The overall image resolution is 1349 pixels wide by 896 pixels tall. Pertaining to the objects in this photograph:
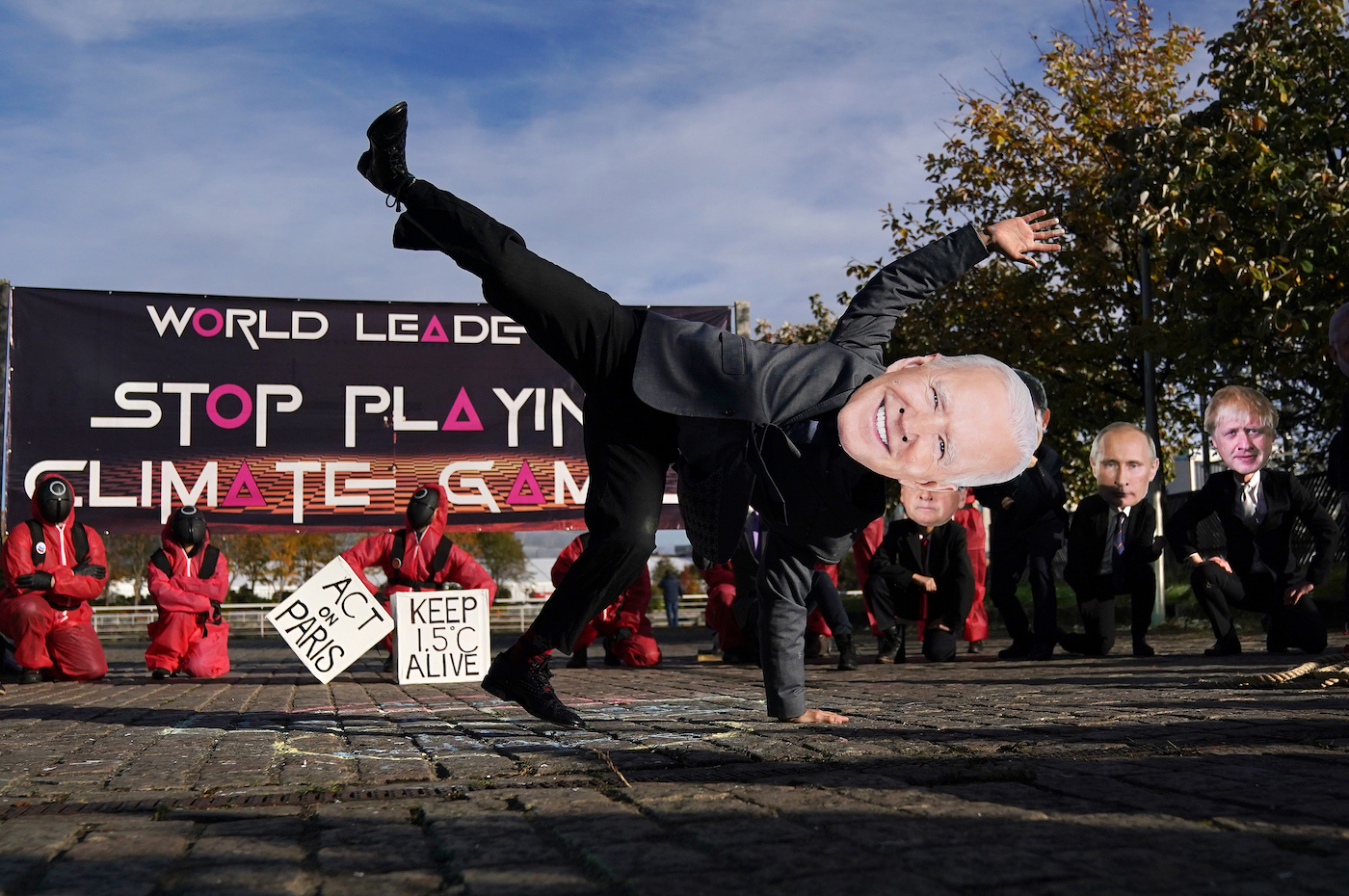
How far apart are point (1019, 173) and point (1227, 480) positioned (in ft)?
33.5

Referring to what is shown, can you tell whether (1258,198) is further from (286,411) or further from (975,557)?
(286,411)

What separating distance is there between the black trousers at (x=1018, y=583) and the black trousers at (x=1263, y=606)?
41.6 inches

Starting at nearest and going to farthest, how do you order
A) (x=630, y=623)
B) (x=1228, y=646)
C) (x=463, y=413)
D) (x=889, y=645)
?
(x=1228, y=646) → (x=889, y=645) → (x=630, y=623) → (x=463, y=413)

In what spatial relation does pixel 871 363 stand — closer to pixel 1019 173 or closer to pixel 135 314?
pixel 135 314

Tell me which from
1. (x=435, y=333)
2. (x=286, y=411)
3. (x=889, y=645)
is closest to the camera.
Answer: (x=889, y=645)

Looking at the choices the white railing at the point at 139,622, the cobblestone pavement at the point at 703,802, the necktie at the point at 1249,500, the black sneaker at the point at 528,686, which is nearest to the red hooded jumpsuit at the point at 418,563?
the cobblestone pavement at the point at 703,802

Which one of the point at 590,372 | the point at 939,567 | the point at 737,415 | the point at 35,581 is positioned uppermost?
the point at 590,372

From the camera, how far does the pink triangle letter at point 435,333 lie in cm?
1405

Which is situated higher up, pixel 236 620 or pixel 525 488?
pixel 525 488

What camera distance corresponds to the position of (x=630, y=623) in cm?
1028

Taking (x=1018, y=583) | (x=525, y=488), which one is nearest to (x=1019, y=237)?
(x=1018, y=583)

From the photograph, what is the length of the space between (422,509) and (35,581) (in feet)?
9.65

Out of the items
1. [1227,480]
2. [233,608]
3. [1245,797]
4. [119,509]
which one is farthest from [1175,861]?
[233,608]

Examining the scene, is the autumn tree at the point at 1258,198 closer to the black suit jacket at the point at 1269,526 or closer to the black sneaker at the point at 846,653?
the black suit jacket at the point at 1269,526
